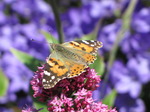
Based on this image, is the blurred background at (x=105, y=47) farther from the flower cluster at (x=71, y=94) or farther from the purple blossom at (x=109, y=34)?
the flower cluster at (x=71, y=94)

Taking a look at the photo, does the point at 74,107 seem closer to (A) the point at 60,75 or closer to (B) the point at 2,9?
(A) the point at 60,75

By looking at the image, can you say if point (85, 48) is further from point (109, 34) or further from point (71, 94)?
point (109, 34)

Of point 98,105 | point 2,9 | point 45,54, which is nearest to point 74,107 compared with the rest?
point 98,105

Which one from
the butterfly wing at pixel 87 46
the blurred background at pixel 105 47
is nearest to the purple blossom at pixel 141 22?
the blurred background at pixel 105 47

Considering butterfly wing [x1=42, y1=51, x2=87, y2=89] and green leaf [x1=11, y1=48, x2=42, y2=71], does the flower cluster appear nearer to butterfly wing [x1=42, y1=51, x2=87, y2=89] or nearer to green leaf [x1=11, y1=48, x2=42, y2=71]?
butterfly wing [x1=42, y1=51, x2=87, y2=89]

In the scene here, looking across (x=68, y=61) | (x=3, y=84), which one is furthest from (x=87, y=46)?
(x=3, y=84)

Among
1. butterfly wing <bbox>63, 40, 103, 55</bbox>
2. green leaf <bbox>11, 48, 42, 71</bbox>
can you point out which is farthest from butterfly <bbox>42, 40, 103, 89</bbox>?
green leaf <bbox>11, 48, 42, 71</bbox>
